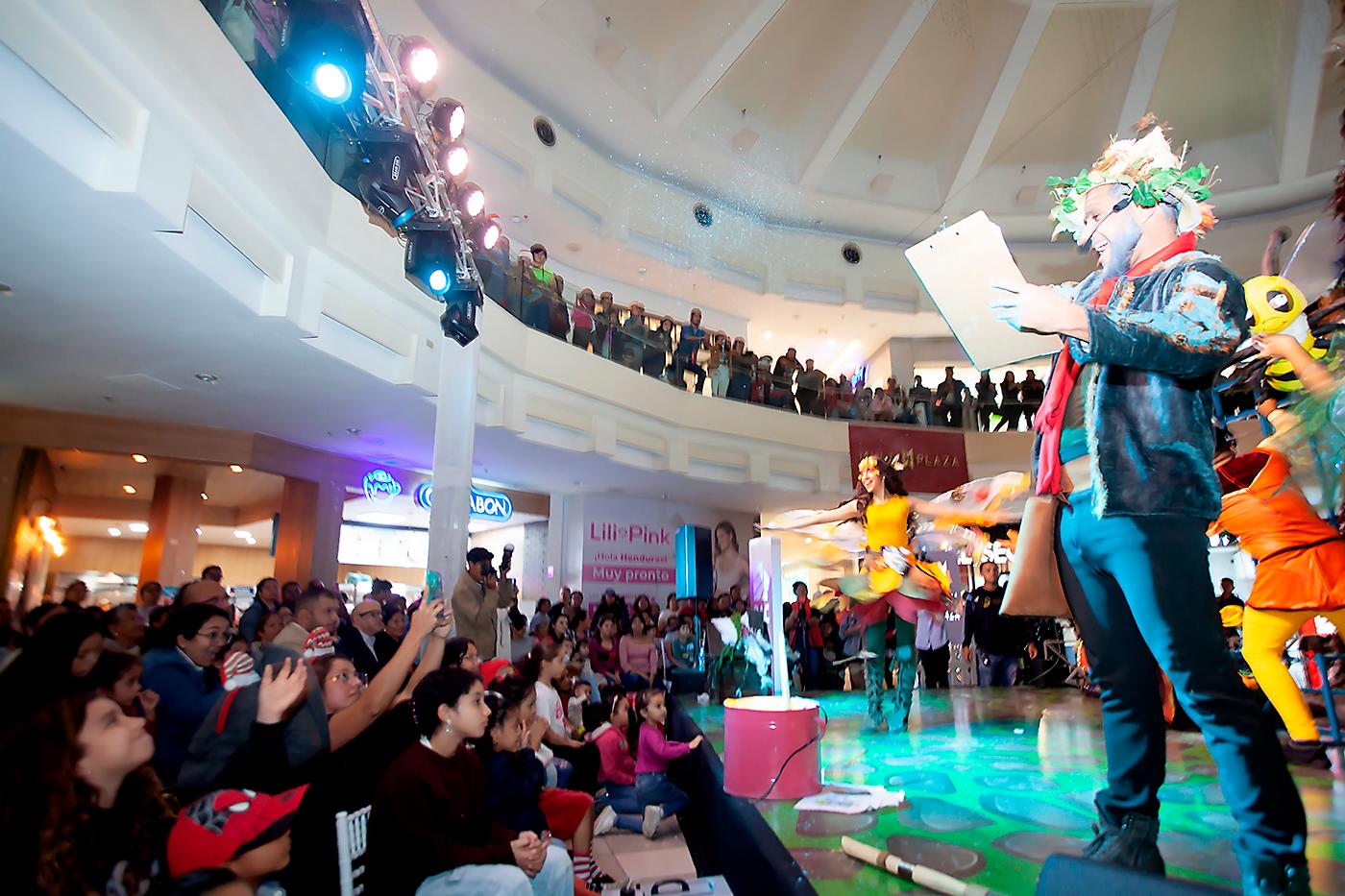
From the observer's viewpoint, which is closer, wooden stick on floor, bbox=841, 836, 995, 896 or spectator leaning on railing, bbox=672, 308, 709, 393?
wooden stick on floor, bbox=841, 836, 995, 896

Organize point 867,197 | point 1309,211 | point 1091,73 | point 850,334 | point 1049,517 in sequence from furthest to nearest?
point 850,334 → point 867,197 → point 1091,73 → point 1309,211 → point 1049,517

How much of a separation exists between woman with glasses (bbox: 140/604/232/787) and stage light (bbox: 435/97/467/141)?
10.6 feet

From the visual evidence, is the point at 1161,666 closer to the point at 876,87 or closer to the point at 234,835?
the point at 234,835

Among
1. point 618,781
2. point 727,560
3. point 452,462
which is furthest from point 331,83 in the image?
point 727,560

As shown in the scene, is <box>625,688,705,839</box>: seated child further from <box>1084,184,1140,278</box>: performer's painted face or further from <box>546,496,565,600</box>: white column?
<box>546,496,565,600</box>: white column

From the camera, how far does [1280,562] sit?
268cm

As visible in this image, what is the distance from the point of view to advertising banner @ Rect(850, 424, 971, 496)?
10930 millimetres

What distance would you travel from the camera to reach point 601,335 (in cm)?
941

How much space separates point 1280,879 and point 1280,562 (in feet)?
5.32

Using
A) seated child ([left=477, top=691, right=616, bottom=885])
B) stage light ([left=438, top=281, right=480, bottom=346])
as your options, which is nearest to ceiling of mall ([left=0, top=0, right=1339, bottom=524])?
stage light ([left=438, top=281, right=480, bottom=346])

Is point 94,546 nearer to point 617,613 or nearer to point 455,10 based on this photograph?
point 617,613

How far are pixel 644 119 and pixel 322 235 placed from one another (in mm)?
7126

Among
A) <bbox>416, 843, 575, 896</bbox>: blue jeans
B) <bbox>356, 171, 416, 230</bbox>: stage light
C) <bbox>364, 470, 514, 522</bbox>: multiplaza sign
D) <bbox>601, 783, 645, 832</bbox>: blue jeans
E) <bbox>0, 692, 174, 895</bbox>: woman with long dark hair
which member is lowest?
<bbox>601, 783, 645, 832</bbox>: blue jeans

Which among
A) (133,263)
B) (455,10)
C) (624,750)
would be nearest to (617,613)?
(624,750)
